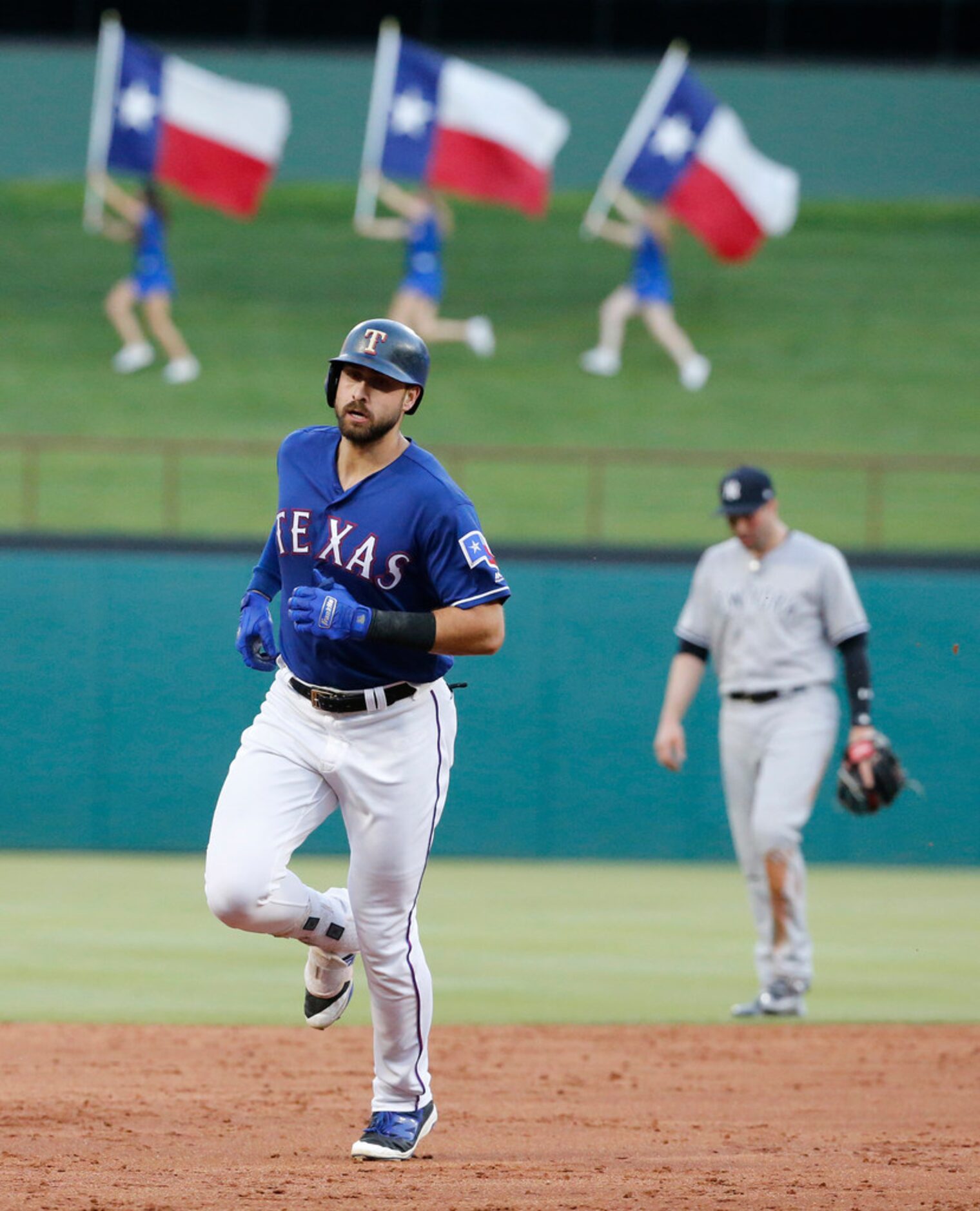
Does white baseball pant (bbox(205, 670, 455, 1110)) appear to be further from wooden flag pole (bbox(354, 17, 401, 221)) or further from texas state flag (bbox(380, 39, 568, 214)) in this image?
texas state flag (bbox(380, 39, 568, 214))

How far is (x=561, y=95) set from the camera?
2917 centimetres

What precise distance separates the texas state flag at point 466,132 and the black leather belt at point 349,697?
13.9 meters

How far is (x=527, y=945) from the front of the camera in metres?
10.8

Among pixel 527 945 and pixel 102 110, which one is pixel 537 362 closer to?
pixel 102 110

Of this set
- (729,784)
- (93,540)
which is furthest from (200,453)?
(729,784)

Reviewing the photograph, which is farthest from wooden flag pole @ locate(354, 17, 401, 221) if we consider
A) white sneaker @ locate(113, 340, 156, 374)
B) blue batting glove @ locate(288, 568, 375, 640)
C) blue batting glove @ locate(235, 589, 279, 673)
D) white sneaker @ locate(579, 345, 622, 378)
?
blue batting glove @ locate(288, 568, 375, 640)

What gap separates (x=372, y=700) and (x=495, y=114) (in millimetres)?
14584

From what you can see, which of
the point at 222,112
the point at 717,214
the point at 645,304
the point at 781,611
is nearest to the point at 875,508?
the point at 717,214

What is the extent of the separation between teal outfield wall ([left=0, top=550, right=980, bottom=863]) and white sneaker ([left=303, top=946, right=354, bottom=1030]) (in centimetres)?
777

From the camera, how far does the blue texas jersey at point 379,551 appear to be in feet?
18.5

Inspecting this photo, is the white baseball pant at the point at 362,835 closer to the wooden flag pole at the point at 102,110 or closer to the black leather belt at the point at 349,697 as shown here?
the black leather belt at the point at 349,697

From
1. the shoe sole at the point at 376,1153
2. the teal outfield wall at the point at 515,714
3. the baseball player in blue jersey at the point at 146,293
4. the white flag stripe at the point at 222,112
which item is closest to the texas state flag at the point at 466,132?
the white flag stripe at the point at 222,112

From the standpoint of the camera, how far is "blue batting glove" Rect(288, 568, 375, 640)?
5.44 metres

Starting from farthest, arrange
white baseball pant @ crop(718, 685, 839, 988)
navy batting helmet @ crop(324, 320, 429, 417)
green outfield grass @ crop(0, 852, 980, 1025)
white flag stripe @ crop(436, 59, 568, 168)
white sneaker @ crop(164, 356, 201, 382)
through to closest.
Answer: white sneaker @ crop(164, 356, 201, 382) < white flag stripe @ crop(436, 59, 568, 168) < green outfield grass @ crop(0, 852, 980, 1025) < white baseball pant @ crop(718, 685, 839, 988) < navy batting helmet @ crop(324, 320, 429, 417)
